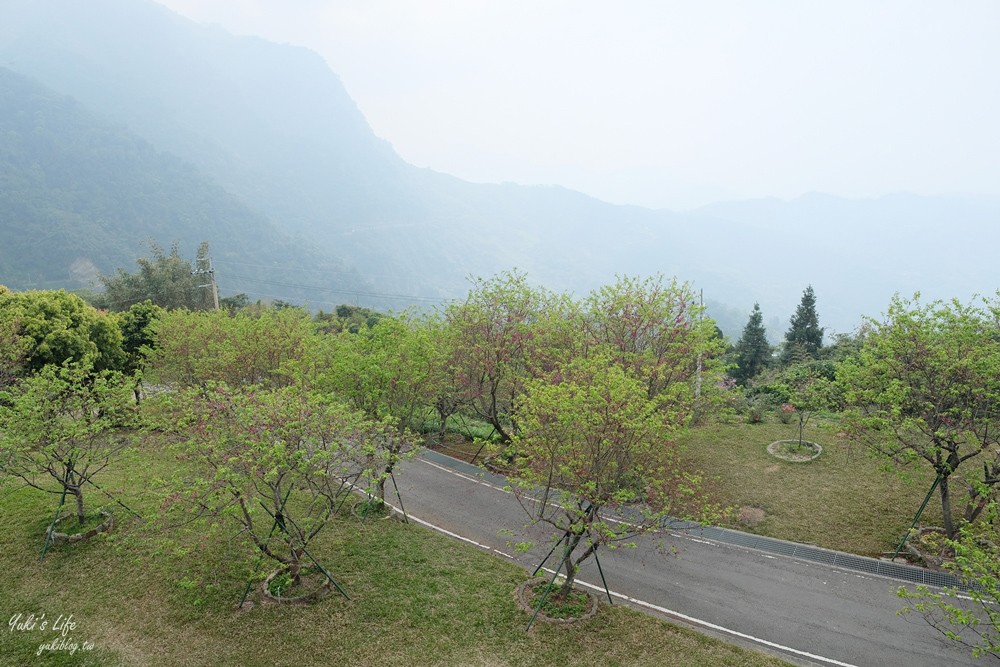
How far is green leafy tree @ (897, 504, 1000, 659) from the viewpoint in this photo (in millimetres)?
9578

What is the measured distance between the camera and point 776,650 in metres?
13.0

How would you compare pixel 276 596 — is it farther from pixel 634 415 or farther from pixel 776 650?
pixel 776 650

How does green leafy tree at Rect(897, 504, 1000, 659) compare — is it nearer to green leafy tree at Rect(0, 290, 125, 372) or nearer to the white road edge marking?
the white road edge marking

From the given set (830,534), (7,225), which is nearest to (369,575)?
(830,534)

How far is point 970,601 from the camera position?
14281 mm

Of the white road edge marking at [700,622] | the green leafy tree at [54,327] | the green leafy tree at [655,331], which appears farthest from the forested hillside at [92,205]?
the white road edge marking at [700,622]

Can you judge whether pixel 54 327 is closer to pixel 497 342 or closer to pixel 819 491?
pixel 497 342

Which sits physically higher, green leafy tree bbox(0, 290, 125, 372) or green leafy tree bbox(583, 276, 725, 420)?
green leafy tree bbox(583, 276, 725, 420)

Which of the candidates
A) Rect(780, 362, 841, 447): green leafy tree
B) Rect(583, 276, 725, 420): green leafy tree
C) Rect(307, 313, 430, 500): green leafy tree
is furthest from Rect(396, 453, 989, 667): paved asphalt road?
Rect(780, 362, 841, 447): green leafy tree

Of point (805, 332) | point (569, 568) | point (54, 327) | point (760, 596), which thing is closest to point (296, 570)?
point (569, 568)

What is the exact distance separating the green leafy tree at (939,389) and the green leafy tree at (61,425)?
22.4 meters

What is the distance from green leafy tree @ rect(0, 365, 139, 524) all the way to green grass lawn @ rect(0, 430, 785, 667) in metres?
2.46

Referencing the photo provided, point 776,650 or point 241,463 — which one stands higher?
point 241,463

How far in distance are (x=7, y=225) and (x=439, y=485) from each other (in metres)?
141
